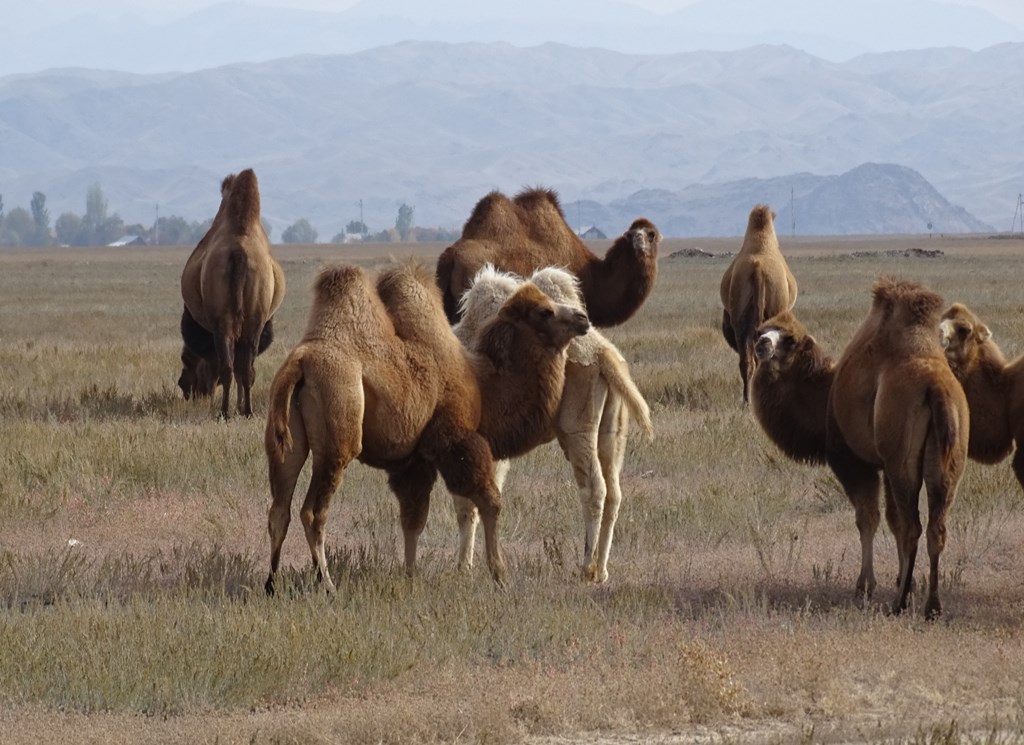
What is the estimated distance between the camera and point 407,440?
847 cm

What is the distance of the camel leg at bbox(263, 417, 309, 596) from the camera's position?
26.7 ft

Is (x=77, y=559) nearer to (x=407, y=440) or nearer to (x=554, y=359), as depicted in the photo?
(x=407, y=440)

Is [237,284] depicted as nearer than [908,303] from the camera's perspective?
No

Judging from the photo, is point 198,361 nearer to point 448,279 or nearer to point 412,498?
point 448,279

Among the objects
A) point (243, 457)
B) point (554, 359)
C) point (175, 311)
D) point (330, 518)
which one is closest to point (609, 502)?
point (554, 359)

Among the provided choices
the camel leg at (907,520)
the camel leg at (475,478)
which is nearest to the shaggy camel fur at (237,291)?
the camel leg at (475,478)

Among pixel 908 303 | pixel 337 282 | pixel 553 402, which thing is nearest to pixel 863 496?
pixel 908 303

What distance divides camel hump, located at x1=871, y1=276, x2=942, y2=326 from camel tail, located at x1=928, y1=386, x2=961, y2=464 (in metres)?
0.53

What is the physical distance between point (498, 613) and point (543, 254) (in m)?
6.33

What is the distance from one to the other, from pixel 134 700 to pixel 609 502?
3.52 m

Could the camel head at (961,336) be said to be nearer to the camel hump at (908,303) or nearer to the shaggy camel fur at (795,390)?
the camel hump at (908,303)

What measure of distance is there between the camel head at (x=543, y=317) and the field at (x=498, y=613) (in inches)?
50.9

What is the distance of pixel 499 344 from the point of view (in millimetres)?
9094

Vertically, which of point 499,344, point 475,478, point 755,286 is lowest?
point 475,478
